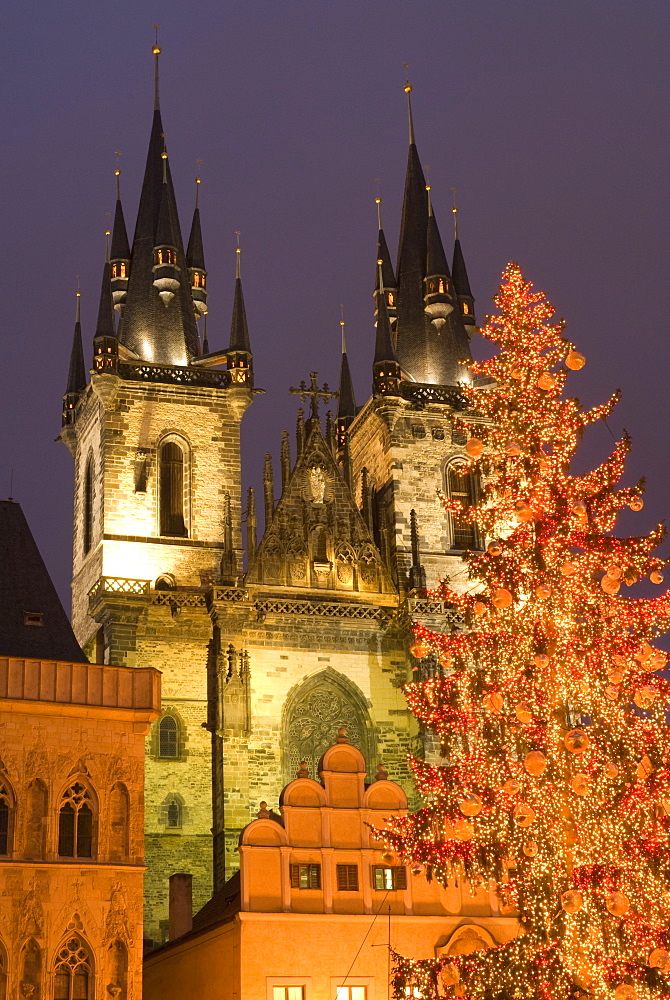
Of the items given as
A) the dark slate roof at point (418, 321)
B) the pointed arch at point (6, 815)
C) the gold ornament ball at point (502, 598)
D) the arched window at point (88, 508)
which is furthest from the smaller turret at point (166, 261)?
the gold ornament ball at point (502, 598)

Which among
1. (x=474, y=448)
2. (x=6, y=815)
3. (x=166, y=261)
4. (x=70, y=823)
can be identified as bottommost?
(x=70, y=823)

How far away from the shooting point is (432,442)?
4741 cm

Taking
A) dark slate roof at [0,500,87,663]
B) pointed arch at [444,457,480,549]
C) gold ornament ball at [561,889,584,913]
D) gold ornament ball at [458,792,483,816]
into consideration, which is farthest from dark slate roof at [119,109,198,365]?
gold ornament ball at [561,889,584,913]

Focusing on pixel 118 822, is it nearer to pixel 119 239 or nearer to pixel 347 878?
pixel 347 878

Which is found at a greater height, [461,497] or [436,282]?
[436,282]

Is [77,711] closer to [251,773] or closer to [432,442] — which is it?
[251,773]

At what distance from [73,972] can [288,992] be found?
11.4ft

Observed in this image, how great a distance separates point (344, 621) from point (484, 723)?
23984 millimetres

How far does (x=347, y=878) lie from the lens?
25.7 m

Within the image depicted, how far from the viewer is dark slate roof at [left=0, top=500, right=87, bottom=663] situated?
27.8 metres

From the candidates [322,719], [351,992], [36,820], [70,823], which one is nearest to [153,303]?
[322,719]

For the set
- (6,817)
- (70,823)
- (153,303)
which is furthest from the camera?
(153,303)

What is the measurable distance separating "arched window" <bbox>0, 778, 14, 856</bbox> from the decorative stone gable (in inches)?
705

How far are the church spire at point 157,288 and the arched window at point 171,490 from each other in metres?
3.14
